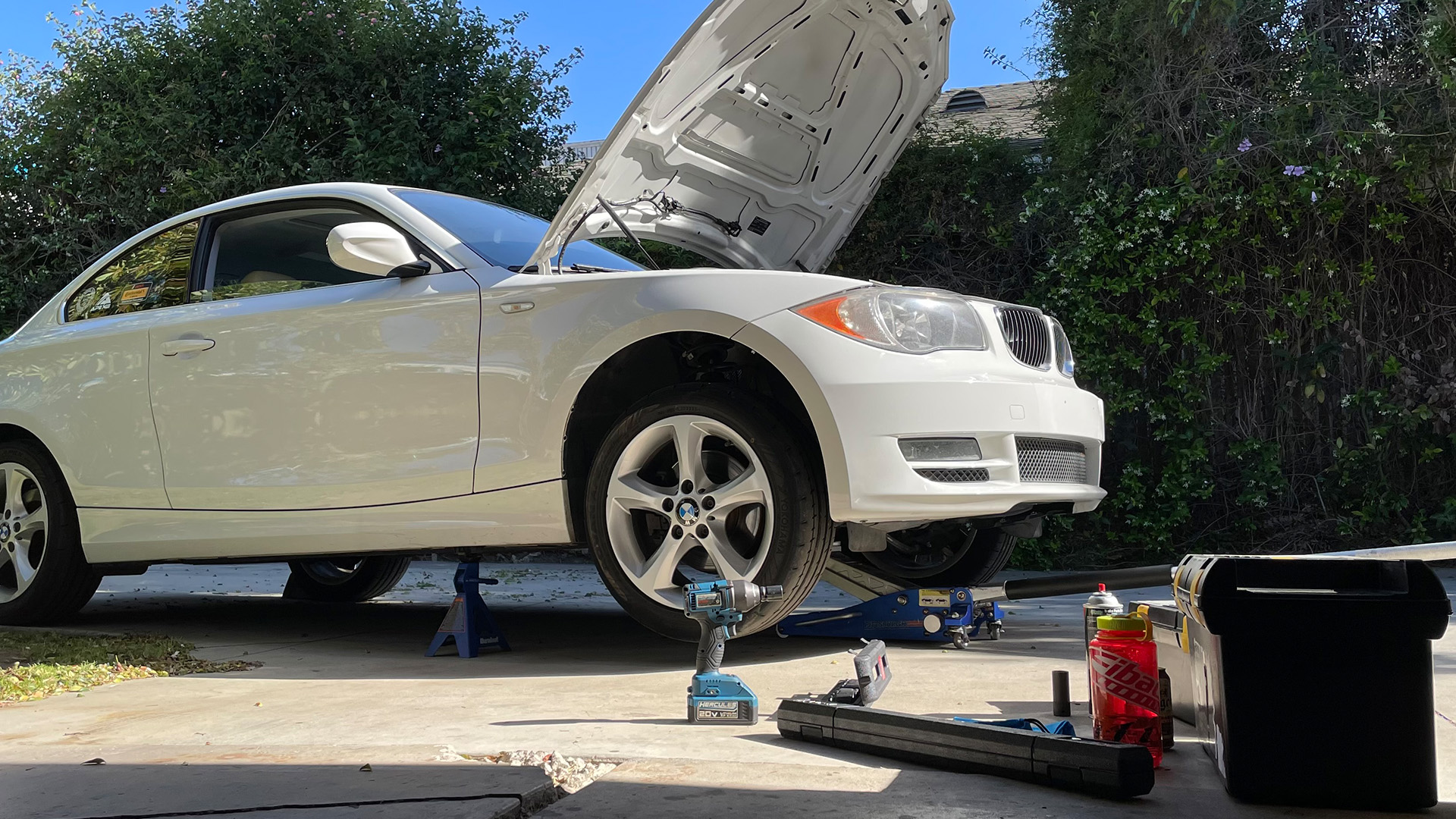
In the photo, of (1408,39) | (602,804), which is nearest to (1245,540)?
(1408,39)

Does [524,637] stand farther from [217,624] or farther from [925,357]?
[925,357]

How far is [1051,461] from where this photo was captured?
3654 mm

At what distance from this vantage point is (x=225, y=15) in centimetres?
881

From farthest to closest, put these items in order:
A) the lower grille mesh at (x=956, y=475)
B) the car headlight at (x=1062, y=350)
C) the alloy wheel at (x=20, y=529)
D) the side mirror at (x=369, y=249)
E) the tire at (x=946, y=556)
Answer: the alloy wheel at (x=20, y=529)
the tire at (x=946, y=556)
the car headlight at (x=1062, y=350)
the side mirror at (x=369, y=249)
the lower grille mesh at (x=956, y=475)

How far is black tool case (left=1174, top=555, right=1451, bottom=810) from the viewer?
178cm

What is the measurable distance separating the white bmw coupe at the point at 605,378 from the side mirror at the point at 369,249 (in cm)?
1

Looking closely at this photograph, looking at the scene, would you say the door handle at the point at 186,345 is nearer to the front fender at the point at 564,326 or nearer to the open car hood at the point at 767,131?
the front fender at the point at 564,326

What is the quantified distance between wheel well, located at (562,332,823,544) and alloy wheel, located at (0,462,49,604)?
2407 millimetres

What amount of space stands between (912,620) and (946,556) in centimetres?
71

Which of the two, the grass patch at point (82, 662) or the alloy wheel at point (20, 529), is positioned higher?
the alloy wheel at point (20, 529)

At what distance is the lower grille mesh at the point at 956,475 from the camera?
331 cm

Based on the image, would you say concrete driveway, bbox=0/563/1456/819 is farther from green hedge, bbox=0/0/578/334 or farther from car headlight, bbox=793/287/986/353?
green hedge, bbox=0/0/578/334

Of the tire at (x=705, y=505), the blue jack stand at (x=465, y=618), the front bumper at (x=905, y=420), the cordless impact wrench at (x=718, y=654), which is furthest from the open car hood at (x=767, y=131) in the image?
the cordless impact wrench at (x=718, y=654)

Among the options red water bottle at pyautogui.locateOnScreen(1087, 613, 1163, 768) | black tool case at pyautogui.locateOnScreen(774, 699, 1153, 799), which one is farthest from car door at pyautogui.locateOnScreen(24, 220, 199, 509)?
red water bottle at pyautogui.locateOnScreen(1087, 613, 1163, 768)
